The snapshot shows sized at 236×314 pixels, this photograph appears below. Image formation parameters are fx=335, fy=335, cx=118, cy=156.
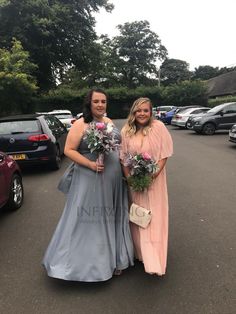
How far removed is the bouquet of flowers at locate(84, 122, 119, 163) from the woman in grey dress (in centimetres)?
10

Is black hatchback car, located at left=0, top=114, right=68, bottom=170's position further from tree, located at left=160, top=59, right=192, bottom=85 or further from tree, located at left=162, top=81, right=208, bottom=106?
tree, located at left=160, top=59, right=192, bottom=85

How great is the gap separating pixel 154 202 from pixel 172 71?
243 ft

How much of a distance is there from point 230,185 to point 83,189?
4.69 metres

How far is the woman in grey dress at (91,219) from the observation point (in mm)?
3188

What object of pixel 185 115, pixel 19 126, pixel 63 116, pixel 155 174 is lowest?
pixel 185 115

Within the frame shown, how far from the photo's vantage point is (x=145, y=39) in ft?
196

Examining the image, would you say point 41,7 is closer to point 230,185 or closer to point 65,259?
point 230,185

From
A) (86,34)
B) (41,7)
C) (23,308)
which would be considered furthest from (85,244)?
(86,34)

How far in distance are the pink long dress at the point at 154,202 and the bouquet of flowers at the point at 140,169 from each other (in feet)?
0.35

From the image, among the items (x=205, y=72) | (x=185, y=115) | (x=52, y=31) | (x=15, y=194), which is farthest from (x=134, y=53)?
(x=15, y=194)

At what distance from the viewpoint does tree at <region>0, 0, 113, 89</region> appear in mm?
23275

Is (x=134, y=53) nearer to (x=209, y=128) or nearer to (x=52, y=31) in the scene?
(x=52, y=31)

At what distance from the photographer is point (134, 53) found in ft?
192

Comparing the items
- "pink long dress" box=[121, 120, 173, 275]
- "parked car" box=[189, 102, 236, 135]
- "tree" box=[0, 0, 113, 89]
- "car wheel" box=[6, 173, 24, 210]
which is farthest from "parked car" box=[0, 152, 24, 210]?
"tree" box=[0, 0, 113, 89]
